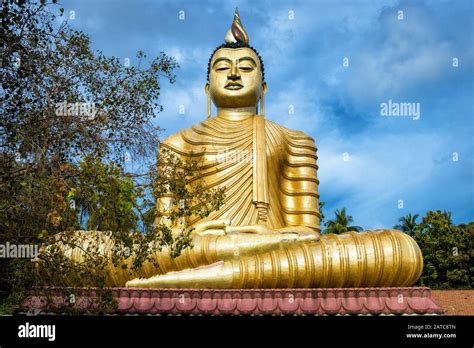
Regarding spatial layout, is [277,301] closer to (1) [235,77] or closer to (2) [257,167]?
(2) [257,167]

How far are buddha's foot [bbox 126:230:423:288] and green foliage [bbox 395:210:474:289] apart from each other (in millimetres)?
13308

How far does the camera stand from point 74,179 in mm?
5293

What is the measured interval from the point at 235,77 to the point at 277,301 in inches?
188

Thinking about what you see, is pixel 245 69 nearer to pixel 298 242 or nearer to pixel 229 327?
pixel 298 242

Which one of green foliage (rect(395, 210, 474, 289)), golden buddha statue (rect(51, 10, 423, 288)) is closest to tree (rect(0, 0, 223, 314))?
golden buddha statue (rect(51, 10, 423, 288))

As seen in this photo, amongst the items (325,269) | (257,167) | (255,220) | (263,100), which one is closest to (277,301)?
(325,269)

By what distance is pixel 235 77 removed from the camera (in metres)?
11.3

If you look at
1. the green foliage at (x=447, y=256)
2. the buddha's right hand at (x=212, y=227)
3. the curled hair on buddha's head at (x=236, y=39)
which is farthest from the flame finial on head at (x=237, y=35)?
the green foliage at (x=447, y=256)

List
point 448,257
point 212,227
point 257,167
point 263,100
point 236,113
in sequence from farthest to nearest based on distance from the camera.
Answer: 1. point 448,257
2. point 263,100
3. point 236,113
4. point 257,167
5. point 212,227

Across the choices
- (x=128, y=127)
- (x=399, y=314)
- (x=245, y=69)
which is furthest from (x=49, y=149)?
(x=245, y=69)

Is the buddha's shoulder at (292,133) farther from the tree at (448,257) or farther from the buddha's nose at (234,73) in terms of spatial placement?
the tree at (448,257)

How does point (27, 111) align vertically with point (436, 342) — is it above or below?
above

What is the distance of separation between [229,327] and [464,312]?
28.4ft

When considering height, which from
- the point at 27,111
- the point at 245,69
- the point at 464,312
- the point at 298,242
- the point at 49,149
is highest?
the point at 245,69
